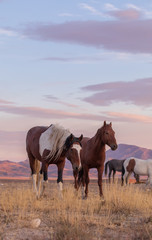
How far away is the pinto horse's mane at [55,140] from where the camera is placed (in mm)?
13102

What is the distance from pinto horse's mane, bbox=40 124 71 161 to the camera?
13.1 meters

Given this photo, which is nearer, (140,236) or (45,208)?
(140,236)

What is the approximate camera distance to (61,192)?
1312cm

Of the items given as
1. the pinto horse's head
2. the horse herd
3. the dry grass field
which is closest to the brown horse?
the horse herd

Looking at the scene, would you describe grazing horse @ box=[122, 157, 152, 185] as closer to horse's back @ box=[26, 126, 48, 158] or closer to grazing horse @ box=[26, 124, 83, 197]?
horse's back @ box=[26, 126, 48, 158]

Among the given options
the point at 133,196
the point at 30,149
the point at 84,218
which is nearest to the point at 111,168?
the point at 30,149

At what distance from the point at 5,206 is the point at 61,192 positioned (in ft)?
8.34

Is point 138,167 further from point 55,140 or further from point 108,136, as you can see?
point 55,140

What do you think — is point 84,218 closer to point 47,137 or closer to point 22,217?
point 22,217

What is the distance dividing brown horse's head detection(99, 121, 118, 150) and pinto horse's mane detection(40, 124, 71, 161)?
3.76 ft

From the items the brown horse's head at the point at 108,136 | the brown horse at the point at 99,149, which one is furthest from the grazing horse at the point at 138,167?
the brown horse's head at the point at 108,136

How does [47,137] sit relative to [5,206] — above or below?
above

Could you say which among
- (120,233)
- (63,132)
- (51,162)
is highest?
(63,132)

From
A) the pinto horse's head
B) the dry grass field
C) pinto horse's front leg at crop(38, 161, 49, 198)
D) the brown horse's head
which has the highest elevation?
the brown horse's head
